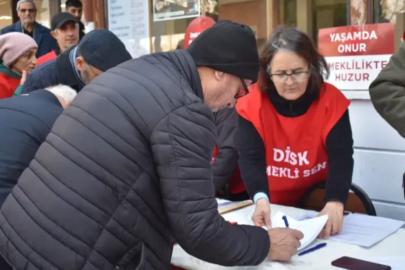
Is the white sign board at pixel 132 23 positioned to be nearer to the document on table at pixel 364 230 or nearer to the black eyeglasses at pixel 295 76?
the black eyeglasses at pixel 295 76

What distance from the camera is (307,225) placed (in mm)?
1998

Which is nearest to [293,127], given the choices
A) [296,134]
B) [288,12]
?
[296,134]

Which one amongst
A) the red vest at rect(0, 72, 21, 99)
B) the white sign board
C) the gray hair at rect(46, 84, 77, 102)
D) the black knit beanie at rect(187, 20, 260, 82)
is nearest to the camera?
the black knit beanie at rect(187, 20, 260, 82)

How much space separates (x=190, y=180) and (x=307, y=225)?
2.71 ft

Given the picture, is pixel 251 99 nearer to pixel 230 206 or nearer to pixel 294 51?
pixel 294 51

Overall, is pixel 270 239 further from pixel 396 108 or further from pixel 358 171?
pixel 358 171

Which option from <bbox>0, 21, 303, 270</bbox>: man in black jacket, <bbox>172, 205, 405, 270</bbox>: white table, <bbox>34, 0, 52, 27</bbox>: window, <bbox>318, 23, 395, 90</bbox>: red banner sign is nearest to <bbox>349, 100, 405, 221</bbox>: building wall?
<bbox>318, 23, 395, 90</bbox>: red banner sign

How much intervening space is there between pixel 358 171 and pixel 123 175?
2642 millimetres

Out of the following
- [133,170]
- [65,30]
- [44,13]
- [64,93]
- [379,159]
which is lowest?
[379,159]

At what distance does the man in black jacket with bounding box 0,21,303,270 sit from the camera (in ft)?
4.41

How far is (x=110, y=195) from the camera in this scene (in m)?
1.35

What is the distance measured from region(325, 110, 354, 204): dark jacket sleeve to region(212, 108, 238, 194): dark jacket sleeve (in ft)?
2.12

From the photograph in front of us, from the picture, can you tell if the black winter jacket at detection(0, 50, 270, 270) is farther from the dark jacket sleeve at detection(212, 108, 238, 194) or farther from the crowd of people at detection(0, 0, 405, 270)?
the dark jacket sleeve at detection(212, 108, 238, 194)

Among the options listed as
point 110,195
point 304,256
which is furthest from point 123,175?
point 304,256
